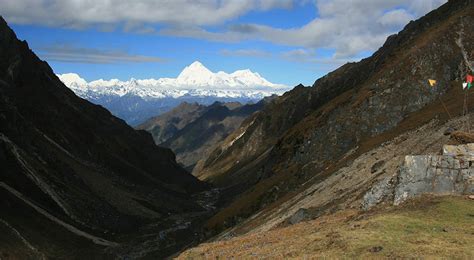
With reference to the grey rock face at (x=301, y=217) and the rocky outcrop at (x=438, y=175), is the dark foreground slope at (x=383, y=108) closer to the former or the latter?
the grey rock face at (x=301, y=217)

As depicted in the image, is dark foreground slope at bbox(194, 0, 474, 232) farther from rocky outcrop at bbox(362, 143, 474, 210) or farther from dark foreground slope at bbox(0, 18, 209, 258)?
rocky outcrop at bbox(362, 143, 474, 210)

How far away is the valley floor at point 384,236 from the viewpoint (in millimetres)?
30172

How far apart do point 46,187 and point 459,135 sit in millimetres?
95464

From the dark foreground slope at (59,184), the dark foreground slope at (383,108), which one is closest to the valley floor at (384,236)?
the dark foreground slope at (383,108)

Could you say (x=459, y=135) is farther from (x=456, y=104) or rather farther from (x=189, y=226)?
(x=189, y=226)

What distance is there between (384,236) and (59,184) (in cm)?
10428

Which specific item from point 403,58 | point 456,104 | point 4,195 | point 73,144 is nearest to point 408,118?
point 456,104

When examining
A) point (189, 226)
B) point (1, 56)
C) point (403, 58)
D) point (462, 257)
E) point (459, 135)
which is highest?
point (1, 56)

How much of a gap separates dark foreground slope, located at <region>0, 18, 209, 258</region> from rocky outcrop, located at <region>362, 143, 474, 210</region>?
184ft

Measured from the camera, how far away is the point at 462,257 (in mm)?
27641

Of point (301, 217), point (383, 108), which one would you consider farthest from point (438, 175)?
point (383, 108)

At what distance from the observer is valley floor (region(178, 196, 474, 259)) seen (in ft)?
99.0

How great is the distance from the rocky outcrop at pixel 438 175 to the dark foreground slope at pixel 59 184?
184 ft

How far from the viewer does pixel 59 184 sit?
12144 centimetres
